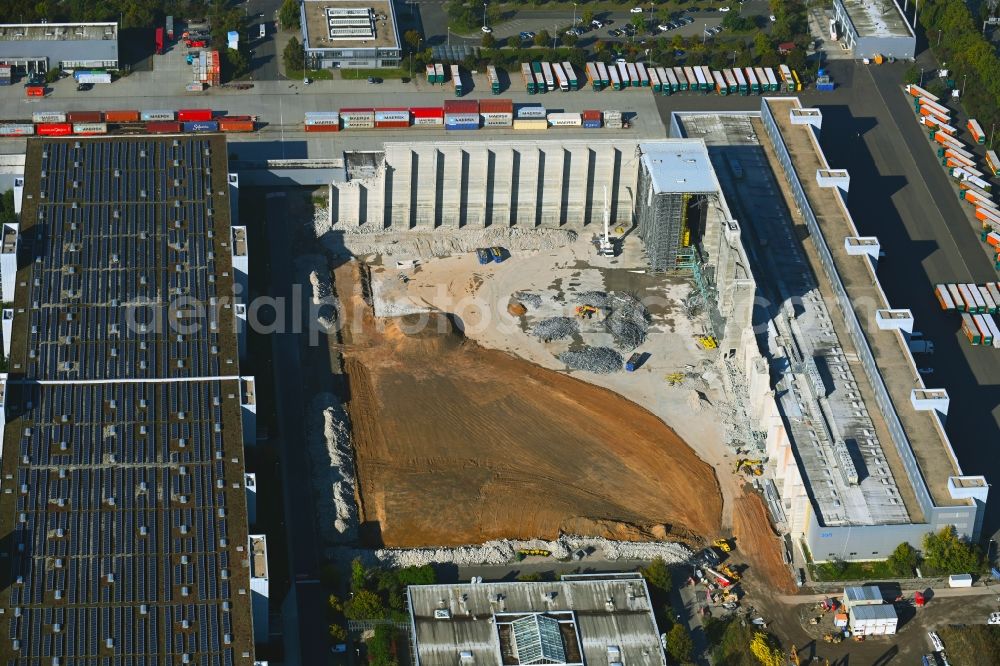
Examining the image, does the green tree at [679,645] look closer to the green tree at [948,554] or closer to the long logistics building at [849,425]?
the long logistics building at [849,425]

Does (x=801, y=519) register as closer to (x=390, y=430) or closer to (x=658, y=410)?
(x=658, y=410)

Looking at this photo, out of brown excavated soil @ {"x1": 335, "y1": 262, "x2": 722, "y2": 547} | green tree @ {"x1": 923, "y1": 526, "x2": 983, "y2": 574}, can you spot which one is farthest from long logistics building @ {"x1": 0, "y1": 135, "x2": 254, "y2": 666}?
green tree @ {"x1": 923, "y1": 526, "x2": 983, "y2": 574}

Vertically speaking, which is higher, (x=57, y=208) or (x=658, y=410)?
(x=57, y=208)

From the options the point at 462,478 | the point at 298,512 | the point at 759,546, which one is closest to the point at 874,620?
the point at 759,546

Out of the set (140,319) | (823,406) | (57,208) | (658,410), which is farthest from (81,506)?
(823,406)

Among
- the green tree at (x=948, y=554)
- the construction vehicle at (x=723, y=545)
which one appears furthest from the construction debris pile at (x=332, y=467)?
the green tree at (x=948, y=554)

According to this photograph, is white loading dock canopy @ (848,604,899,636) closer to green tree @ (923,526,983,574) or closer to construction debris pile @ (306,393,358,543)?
green tree @ (923,526,983,574)
